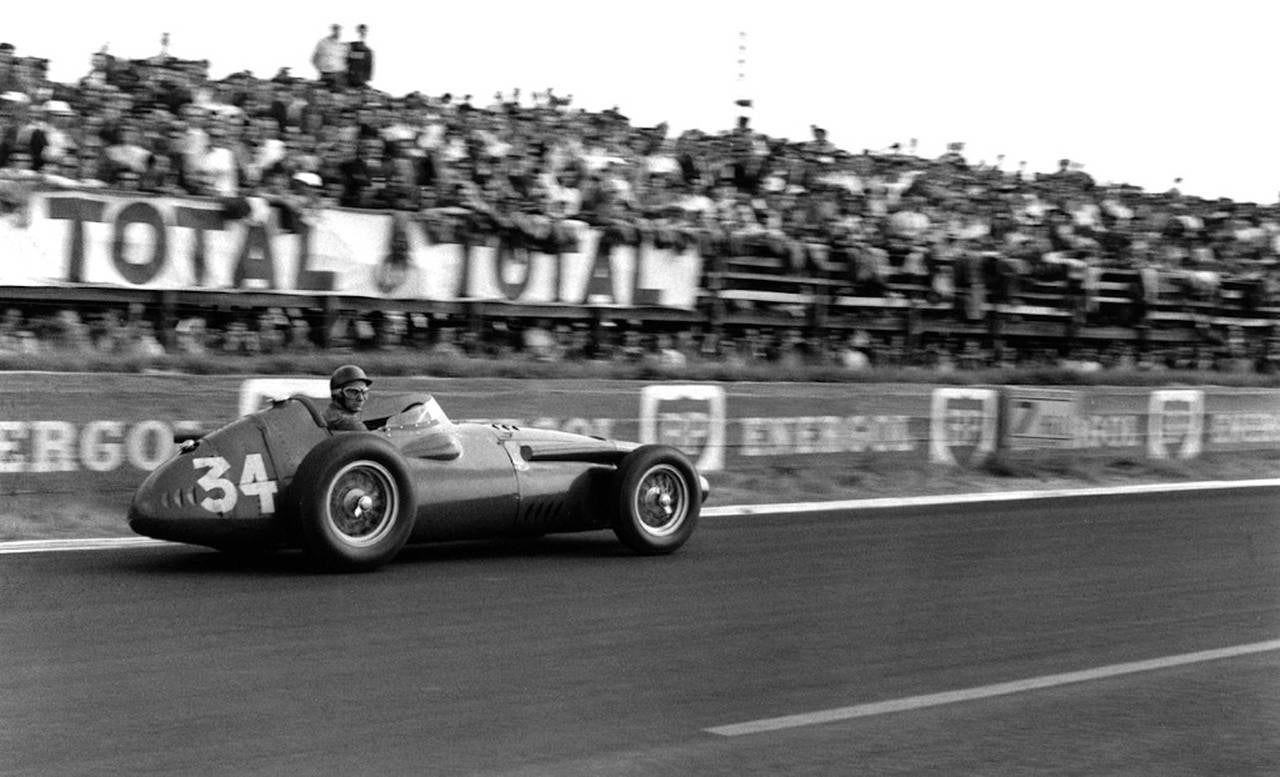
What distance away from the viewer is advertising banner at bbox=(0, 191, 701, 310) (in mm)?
11875

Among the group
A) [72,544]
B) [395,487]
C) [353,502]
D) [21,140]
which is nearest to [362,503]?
[353,502]

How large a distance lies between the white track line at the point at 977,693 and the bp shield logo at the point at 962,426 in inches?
321

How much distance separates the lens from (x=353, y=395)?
8547 millimetres

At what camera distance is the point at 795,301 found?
17.0 metres

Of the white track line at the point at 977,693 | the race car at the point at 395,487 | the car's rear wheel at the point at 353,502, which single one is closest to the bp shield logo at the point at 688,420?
the race car at the point at 395,487

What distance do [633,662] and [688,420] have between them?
279 inches

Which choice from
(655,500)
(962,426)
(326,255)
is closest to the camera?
A: (655,500)

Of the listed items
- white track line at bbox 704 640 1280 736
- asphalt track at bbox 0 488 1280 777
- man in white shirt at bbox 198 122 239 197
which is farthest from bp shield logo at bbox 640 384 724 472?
white track line at bbox 704 640 1280 736

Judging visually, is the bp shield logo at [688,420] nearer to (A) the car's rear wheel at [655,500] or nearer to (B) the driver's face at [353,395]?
(A) the car's rear wheel at [655,500]

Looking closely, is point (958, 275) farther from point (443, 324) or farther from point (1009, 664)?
point (1009, 664)

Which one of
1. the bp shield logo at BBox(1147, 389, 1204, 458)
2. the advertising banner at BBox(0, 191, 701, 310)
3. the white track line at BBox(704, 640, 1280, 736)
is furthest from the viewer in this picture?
the bp shield logo at BBox(1147, 389, 1204, 458)

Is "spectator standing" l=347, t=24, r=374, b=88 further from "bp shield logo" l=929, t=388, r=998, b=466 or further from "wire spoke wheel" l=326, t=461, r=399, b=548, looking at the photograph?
"wire spoke wheel" l=326, t=461, r=399, b=548

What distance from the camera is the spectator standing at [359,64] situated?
16.4 m

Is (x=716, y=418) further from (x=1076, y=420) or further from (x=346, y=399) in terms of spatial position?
(x=346, y=399)
